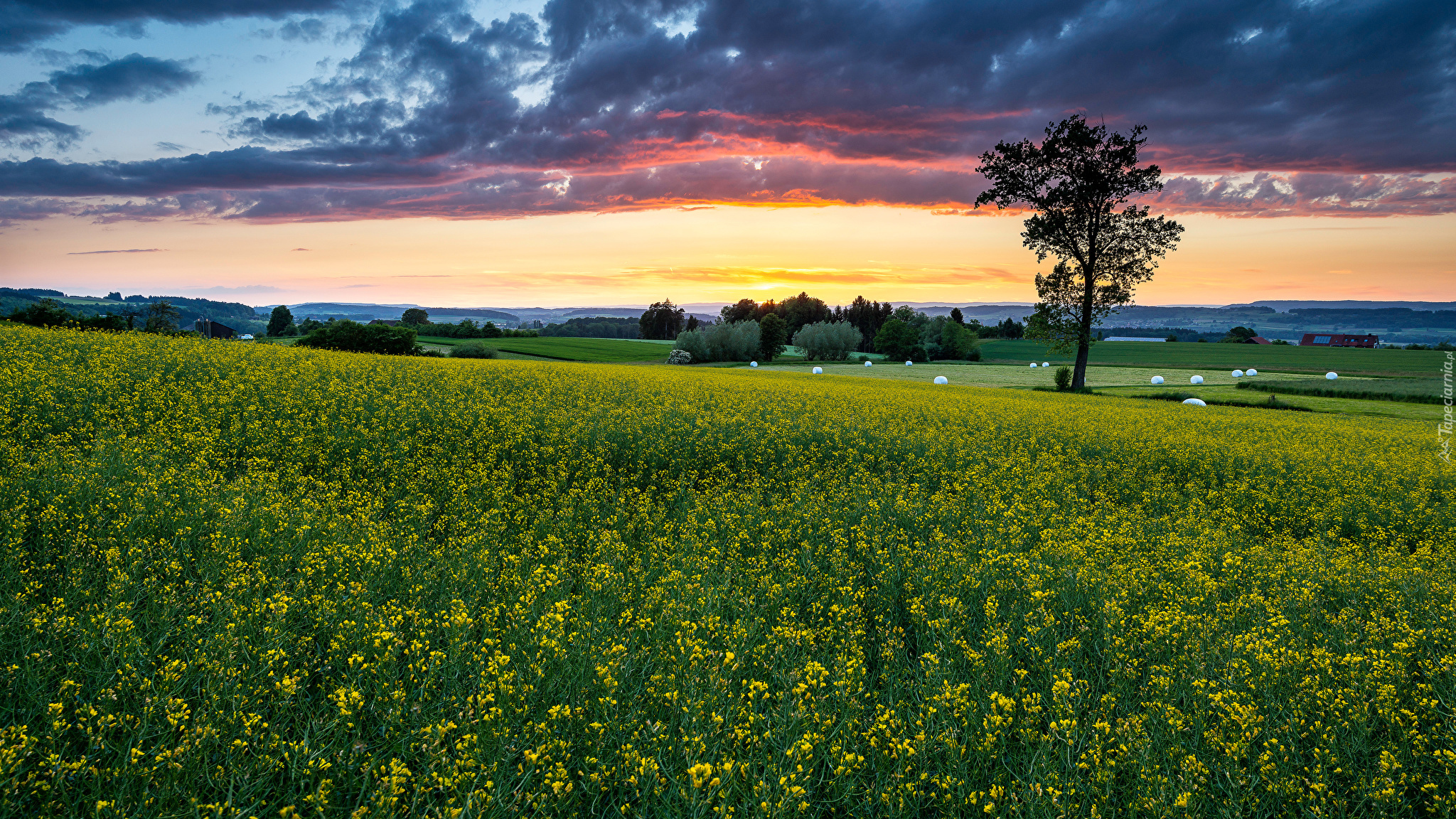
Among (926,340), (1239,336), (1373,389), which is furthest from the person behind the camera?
(1239,336)

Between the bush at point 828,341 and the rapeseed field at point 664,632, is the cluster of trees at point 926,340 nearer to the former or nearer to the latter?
the bush at point 828,341

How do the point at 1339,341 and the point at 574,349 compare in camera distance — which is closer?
the point at 574,349

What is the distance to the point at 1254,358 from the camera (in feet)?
239

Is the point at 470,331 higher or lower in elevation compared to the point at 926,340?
higher

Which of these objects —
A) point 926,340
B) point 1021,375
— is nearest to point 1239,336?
point 926,340

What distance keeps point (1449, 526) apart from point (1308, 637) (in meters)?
7.61

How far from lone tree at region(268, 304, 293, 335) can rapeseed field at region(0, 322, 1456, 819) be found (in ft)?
278

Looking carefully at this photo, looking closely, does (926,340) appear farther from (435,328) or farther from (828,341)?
(435,328)

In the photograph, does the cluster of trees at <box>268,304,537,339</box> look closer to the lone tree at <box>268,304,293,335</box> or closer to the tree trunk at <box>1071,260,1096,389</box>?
the lone tree at <box>268,304,293,335</box>

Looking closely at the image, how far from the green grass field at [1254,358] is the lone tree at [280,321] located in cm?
8924

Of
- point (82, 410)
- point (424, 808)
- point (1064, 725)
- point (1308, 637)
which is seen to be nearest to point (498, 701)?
point (424, 808)

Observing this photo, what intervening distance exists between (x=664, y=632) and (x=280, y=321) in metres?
103

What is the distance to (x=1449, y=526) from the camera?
33.4ft

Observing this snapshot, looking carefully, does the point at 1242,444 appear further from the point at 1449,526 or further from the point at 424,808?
the point at 424,808
